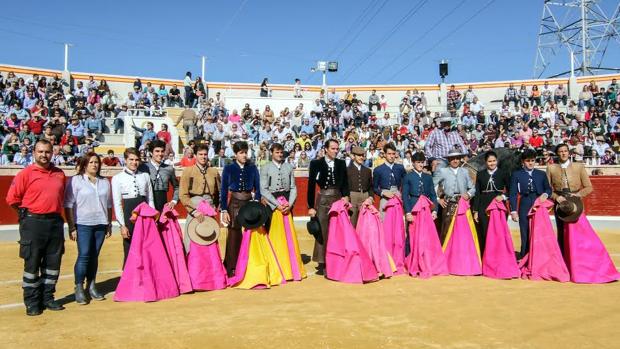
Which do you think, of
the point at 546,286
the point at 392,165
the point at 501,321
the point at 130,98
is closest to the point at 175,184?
the point at 392,165

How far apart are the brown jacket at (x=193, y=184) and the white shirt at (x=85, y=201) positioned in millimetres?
924

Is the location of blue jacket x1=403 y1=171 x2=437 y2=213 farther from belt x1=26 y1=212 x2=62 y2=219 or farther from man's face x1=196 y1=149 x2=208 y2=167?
belt x1=26 y1=212 x2=62 y2=219

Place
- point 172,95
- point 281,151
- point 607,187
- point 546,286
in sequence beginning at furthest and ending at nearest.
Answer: point 172,95 < point 607,187 < point 281,151 < point 546,286

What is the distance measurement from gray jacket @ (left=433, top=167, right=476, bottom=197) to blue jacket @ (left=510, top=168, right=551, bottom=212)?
463 mm

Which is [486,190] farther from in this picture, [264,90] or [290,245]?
[264,90]

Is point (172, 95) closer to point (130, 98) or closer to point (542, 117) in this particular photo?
point (130, 98)

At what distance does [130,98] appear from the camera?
1814 centimetres

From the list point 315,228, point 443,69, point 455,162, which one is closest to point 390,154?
point 455,162

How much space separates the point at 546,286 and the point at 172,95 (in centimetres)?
1597

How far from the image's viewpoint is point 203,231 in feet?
18.8

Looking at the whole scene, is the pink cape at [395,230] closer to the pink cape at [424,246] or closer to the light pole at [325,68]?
the pink cape at [424,246]

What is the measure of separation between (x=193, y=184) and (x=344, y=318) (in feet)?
7.87

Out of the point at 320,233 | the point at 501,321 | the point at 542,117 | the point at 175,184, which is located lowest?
the point at 501,321

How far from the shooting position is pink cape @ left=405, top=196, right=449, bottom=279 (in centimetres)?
633
